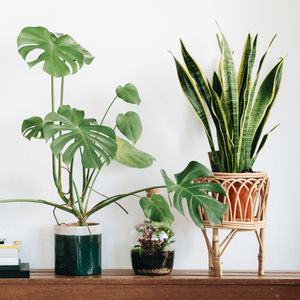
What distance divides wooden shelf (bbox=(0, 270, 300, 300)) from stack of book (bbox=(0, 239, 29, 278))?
0.03 meters

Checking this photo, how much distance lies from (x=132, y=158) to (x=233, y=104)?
0.39 metres

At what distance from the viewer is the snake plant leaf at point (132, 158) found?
1.25 metres

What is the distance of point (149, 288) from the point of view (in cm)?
110

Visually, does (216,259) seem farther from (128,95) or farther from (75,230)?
(128,95)

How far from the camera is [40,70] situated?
1.44 m

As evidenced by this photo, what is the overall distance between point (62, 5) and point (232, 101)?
78 centimetres

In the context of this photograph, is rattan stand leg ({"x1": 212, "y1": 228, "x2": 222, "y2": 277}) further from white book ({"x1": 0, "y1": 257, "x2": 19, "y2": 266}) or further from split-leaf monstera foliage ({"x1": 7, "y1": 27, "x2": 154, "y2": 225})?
white book ({"x1": 0, "y1": 257, "x2": 19, "y2": 266})

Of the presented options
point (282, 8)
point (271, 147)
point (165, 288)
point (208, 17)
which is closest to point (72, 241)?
point (165, 288)

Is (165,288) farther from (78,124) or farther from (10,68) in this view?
(10,68)

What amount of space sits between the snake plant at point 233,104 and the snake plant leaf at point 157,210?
269mm

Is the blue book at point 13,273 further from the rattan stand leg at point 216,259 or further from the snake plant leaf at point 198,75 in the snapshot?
the snake plant leaf at point 198,75

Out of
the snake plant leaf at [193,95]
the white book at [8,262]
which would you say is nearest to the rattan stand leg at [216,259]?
the snake plant leaf at [193,95]

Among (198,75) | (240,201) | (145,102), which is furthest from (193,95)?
(240,201)

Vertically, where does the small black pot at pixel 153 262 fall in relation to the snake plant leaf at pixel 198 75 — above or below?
below
